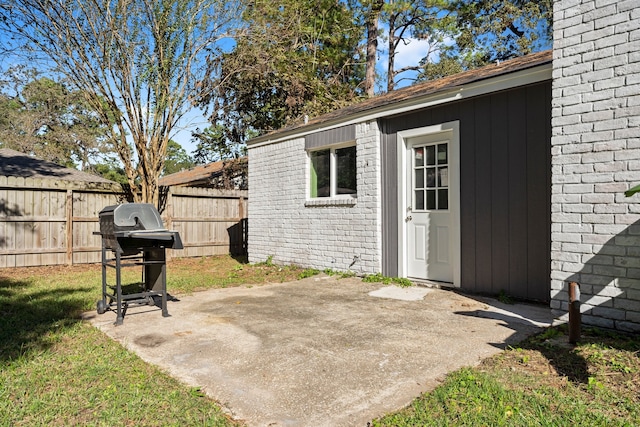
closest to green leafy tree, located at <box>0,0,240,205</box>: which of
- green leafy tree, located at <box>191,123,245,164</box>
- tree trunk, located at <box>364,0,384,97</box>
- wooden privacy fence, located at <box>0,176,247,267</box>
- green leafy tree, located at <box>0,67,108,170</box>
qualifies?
wooden privacy fence, located at <box>0,176,247,267</box>

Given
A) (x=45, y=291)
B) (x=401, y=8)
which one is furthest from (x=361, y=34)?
(x=45, y=291)

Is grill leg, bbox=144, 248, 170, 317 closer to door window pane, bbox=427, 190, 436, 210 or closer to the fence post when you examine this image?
door window pane, bbox=427, 190, 436, 210

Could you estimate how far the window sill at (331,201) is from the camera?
7.68 metres

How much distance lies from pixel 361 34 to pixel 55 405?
1946 cm

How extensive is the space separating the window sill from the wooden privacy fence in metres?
4.30

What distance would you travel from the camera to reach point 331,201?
8.04 metres

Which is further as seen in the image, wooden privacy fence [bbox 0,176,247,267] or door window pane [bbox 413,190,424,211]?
wooden privacy fence [bbox 0,176,247,267]

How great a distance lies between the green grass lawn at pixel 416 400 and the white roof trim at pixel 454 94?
3166 mm

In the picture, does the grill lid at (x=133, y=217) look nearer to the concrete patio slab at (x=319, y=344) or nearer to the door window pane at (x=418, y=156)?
the concrete patio slab at (x=319, y=344)

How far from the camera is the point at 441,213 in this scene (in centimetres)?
639

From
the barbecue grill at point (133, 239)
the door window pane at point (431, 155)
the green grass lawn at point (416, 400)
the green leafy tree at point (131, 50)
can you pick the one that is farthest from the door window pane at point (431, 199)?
the green leafy tree at point (131, 50)

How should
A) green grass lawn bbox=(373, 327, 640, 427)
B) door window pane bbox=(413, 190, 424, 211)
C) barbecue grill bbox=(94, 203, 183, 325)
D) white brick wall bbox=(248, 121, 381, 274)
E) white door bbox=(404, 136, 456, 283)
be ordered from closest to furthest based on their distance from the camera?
green grass lawn bbox=(373, 327, 640, 427) → barbecue grill bbox=(94, 203, 183, 325) → white door bbox=(404, 136, 456, 283) → door window pane bbox=(413, 190, 424, 211) → white brick wall bbox=(248, 121, 381, 274)

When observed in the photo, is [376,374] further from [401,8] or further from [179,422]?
[401,8]

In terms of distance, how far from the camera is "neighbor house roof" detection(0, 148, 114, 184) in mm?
13103
